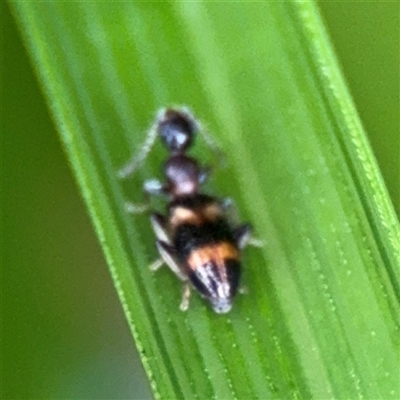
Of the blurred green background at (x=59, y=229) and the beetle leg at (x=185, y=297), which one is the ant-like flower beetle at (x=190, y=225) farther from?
the blurred green background at (x=59, y=229)

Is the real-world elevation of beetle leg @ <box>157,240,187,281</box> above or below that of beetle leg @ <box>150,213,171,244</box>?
below

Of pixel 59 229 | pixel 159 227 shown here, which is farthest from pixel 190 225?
pixel 59 229

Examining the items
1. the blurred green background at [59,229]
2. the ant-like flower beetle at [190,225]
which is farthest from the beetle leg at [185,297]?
the blurred green background at [59,229]

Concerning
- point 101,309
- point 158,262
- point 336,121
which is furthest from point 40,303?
point 336,121

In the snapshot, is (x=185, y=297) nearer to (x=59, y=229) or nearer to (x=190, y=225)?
(x=190, y=225)

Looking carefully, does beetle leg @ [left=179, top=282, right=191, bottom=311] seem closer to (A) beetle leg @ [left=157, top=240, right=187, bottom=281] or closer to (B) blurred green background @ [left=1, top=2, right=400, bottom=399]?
(A) beetle leg @ [left=157, top=240, right=187, bottom=281]

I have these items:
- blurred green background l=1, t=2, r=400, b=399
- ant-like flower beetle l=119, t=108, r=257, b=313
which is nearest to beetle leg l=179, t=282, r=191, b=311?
ant-like flower beetle l=119, t=108, r=257, b=313
